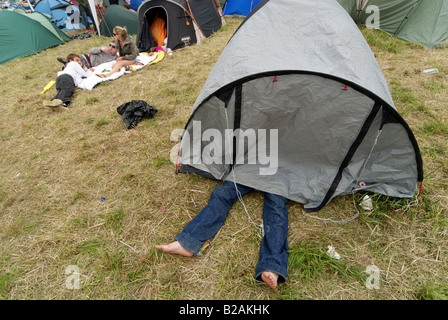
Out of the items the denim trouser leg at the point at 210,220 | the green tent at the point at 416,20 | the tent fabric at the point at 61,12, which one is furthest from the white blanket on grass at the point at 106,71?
the tent fabric at the point at 61,12

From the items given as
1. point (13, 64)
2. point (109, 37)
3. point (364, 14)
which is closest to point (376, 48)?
point (364, 14)

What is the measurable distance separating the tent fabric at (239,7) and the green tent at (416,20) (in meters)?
A: 4.83

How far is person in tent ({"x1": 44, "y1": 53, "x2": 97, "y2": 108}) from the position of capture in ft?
14.0

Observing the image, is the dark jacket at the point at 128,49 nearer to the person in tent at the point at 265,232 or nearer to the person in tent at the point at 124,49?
the person in tent at the point at 124,49

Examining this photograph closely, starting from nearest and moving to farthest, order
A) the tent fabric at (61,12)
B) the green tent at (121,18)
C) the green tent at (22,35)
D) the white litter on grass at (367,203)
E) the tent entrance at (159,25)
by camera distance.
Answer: the white litter on grass at (367,203), the green tent at (22,35), the tent entrance at (159,25), the green tent at (121,18), the tent fabric at (61,12)

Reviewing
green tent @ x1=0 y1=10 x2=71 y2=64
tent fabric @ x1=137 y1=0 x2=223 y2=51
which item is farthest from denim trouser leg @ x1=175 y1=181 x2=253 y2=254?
green tent @ x1=0 y1=10 x2=71 y2=64

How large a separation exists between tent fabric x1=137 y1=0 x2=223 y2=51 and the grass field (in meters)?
4.26

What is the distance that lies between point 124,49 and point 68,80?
1.75m

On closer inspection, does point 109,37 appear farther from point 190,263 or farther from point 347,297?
point 347,297

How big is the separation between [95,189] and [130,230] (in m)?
0.84

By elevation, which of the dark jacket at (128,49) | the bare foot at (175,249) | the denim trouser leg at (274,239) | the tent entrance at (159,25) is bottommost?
the bare foot at (175,249)

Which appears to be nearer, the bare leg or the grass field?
the grass field

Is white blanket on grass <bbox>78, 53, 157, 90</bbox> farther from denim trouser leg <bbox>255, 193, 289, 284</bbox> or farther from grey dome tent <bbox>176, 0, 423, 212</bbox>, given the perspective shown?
denim trouser leg <bbox>255, 193, 289, 284</bbox>

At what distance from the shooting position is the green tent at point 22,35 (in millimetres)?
6937
